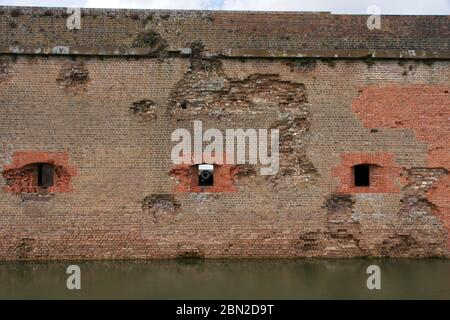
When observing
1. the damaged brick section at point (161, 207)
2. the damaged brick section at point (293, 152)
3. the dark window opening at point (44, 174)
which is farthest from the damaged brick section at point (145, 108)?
the damaged brick section at point (293, 152)

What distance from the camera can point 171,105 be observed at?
1173 centimetres

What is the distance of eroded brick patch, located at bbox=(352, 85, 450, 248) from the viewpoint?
11875 millimetres

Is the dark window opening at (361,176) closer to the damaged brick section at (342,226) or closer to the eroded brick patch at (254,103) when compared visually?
the damaged brick section at (342,226)

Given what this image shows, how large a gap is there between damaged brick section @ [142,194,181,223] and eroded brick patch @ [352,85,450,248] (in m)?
4.42

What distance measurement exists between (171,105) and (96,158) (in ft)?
6.35

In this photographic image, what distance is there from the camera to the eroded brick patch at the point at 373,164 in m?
11.8

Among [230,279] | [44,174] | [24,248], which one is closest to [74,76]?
[44,174]

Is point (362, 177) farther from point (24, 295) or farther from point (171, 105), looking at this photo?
point (24, 295)

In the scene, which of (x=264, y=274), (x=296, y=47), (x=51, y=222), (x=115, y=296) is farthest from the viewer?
(x=296, y=47)

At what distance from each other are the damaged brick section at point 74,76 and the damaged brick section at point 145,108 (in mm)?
1152

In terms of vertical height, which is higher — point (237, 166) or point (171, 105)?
point (171, 105)

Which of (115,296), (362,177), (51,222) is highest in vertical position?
(362,177)

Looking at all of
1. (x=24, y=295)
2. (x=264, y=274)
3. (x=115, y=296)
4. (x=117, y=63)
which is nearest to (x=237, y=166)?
(x=264, y=274)

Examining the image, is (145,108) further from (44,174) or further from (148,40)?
(44,174)
